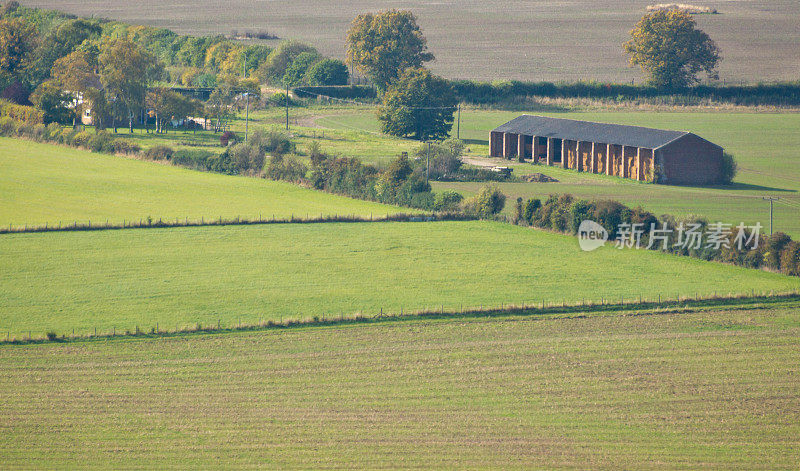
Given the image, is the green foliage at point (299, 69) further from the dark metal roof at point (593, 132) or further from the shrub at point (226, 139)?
the dark metal roof at point (593, 132)

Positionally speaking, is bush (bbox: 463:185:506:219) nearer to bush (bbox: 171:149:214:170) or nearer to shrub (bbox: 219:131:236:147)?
bush (bbox: 171:149:214:170)

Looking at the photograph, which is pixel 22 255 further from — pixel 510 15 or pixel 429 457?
pixel 510 15

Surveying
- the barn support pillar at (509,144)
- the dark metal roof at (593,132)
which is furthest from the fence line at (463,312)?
the barn support pillar at (509,144)

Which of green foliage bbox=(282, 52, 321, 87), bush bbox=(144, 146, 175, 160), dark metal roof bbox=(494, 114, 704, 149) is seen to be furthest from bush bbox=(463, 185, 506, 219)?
green foliage bbox=(282, 52, 321, 87)

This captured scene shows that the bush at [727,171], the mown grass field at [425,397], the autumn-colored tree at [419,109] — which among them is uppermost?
the autumn-colored tree at [419,109]

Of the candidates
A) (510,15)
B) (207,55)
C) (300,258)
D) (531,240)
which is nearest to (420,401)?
(300,258)

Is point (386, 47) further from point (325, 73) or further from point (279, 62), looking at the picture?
point (279, 62)
